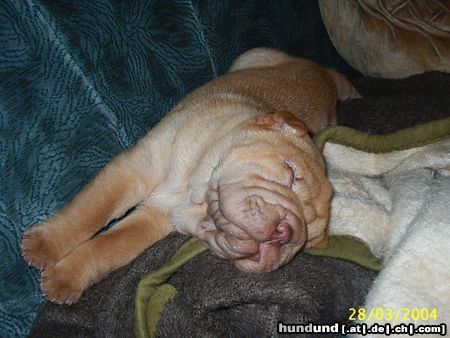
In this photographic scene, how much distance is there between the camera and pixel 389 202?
2.38 m

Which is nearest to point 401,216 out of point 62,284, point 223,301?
point 223,301

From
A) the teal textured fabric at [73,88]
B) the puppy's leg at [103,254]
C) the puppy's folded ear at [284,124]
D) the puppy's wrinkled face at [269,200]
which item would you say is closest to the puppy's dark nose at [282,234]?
the puppy's wrinkled face at [269,200]

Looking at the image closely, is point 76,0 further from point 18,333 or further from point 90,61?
point 18,333

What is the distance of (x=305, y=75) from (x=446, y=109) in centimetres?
93

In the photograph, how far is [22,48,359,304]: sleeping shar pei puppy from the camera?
6.37 ft

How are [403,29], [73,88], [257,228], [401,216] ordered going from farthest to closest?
[403,29], [73,88], [401,216], [257,228]

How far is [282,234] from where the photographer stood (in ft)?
6.28

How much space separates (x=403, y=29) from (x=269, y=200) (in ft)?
9.22

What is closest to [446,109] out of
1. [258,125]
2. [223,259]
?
[258,125]

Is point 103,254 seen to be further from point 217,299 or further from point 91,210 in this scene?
point 217,299

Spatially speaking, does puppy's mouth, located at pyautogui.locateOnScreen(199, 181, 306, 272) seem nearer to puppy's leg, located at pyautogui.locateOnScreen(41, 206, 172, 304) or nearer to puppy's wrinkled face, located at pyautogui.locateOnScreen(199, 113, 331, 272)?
puppy's wrinkled face, located at pyautogui.locateOnScreen(199, 113, 331, 272)

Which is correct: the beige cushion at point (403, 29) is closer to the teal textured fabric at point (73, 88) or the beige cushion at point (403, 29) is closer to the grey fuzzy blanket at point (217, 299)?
the teal textured fabric at point (73, 88)

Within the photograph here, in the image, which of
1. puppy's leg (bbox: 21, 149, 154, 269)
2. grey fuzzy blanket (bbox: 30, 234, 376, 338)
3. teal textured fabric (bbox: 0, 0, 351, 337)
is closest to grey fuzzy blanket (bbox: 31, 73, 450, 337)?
grey fuzzy blanket (bbox: 30, 234, 376, 338)

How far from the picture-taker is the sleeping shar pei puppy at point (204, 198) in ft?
6.37
